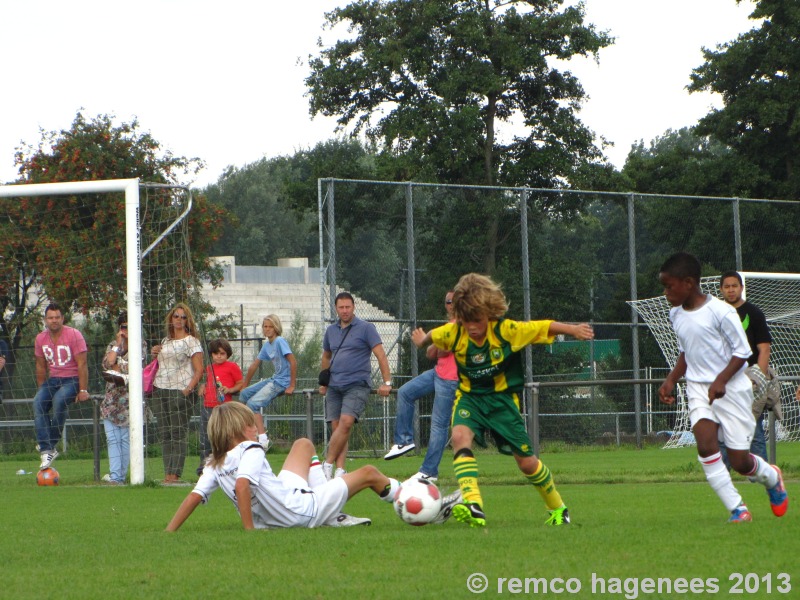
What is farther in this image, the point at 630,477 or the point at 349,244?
the point at 349,244

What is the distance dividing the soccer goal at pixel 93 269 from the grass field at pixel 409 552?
3.64 metres

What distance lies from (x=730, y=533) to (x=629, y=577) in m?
1.85

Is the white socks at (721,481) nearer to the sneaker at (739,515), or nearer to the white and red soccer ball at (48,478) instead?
the sneaker at (739,515)

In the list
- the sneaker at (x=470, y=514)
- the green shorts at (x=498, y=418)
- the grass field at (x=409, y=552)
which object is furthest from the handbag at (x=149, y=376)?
the sneaker at (x=470, y=514)

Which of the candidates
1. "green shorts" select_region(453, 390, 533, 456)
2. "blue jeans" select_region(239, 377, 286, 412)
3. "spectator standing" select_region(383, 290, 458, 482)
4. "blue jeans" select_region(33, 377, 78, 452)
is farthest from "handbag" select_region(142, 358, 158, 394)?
"green shorts" select_region(453, 390, 533, 456)

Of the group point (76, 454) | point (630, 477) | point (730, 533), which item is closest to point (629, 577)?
point (730, 533)

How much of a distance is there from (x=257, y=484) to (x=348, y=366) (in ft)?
15.7

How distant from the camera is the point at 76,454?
843 inches

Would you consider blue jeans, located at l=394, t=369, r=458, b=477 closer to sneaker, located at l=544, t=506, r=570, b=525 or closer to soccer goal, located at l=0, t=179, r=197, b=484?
soccer goal, located at l=0, t=179, r=197, b=484

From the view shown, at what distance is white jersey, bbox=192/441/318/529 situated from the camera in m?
7.55

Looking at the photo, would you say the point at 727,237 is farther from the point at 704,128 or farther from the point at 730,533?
the point at 730,533

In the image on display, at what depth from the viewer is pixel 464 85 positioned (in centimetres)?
2992

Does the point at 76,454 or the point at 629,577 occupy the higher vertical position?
the point at 629,577

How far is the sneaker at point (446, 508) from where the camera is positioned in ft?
26.0
